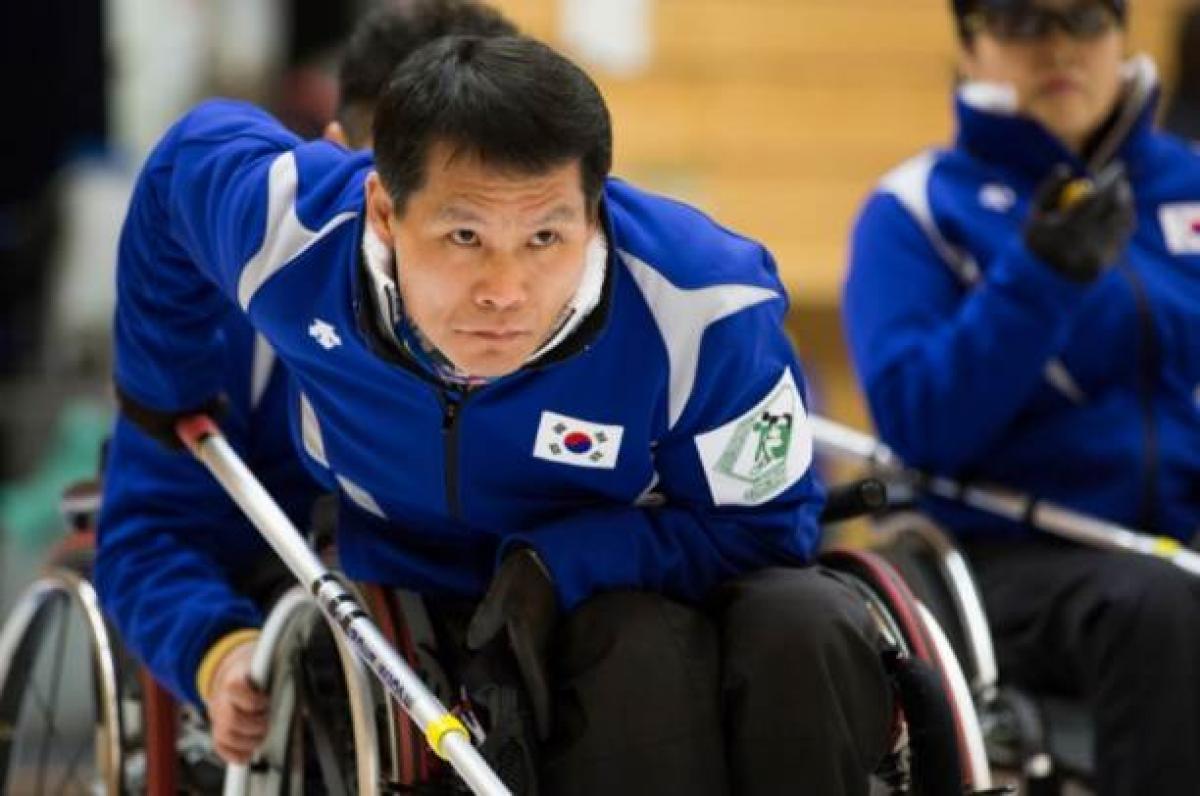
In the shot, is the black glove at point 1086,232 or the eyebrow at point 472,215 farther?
the black glove at point 1086,232

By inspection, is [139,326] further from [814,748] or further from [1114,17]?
[1114,17]

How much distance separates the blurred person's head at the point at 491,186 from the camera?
230 centimetres

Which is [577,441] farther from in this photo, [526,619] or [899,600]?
[899,600]

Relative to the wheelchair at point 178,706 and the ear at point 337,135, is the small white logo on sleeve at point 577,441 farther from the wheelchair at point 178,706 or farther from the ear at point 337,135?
the ear at point 337,135

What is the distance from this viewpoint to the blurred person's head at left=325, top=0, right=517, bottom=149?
3098mm

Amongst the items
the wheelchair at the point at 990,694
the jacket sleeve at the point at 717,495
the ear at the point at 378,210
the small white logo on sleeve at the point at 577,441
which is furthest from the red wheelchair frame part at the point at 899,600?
the ear at the point at 378,210

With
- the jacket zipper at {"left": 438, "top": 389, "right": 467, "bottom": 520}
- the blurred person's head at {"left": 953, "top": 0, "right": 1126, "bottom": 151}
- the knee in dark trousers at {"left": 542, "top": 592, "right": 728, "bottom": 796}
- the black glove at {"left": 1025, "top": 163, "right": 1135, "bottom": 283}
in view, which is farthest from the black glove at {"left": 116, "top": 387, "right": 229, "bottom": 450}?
the blurred person's head at {"left": 953, "top": 0, "right": 1126, "bottom": 151}

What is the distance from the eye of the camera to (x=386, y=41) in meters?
3.13

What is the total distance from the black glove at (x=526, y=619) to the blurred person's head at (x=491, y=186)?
213mm

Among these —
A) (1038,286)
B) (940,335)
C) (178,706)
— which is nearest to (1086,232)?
(1038,286)

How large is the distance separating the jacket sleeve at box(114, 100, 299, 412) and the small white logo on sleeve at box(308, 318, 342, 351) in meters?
0.11

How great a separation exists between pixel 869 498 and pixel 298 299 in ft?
2.27

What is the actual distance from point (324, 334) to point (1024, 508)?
119cm

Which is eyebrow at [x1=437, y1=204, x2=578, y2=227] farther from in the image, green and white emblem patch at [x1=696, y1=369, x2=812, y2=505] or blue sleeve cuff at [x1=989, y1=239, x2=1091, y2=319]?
blue sleeve cuff at [x1=989, y1=239, x2=1091, y2=319]
